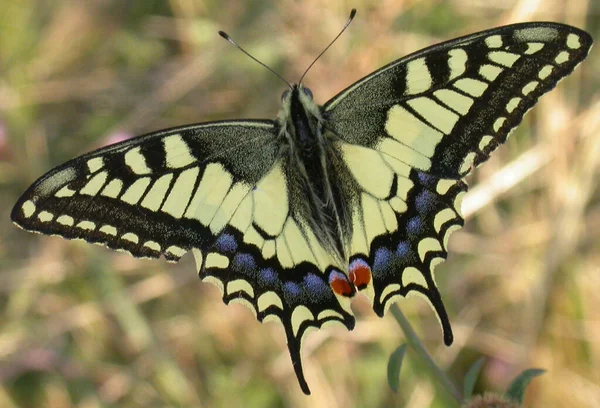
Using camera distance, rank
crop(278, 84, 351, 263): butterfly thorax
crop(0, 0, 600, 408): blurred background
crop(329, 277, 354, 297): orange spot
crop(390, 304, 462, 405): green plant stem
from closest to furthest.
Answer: crop(390, 304, 462, 405): green plant stem → crop(329, 277, 354, 297): orange spot → crop(278, 84, 351, 263): butterfly thorax → crop(0, 0, 600, 408): blurred background

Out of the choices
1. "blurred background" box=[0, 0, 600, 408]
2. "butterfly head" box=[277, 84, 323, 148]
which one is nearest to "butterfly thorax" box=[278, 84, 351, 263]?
"butterfly head" box=[277, 84, 323, 148]

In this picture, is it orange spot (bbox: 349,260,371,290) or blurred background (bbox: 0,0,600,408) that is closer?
orange spot (bbox: 349,260,371,290)

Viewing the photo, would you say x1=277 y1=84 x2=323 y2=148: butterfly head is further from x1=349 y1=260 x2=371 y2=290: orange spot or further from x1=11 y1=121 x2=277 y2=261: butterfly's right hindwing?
x1=349 y1=260 x2=371 y2=290: orange spot

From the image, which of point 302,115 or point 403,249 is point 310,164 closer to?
point 302,115

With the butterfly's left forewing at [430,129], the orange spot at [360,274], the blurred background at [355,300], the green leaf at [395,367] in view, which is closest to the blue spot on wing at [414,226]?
the butterfly's left forewing at [430,129]

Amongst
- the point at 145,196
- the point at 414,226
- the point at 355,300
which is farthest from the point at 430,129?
the point at 355,300

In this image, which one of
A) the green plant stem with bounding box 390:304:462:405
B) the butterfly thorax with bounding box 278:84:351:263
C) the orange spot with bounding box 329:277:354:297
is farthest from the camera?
the butterfly thorax with bounding box 278:84:351:263

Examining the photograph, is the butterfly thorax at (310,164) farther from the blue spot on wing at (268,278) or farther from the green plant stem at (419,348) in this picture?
the green plant stem at (419,348)

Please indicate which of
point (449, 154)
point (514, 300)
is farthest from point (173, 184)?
point (514, 300)
